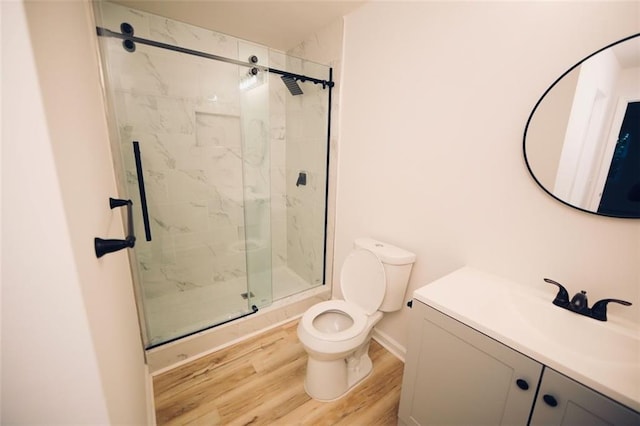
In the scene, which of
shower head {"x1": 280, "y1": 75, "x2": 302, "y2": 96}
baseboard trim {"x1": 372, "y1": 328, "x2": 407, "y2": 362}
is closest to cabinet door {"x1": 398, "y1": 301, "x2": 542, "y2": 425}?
baseboard trim {"x1": 372, "y1": 328, "x2": 407, "y2": 362}

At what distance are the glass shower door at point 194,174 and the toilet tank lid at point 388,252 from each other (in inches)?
39.0

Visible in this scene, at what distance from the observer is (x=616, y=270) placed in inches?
37.6

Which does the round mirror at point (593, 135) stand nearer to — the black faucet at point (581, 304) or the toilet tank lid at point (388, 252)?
the black faucet at point (581, 304)

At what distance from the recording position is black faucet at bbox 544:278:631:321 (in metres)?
0.95

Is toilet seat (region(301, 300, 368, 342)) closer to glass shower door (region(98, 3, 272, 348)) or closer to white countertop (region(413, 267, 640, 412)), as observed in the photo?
white countertop (region(413, 267, 640, 412))

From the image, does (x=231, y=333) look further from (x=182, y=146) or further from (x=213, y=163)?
(x=182, y=146)

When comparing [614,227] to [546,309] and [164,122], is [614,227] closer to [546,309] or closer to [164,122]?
[546,309]

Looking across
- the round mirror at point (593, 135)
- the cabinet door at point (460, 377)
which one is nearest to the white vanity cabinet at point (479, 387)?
the cabinet door at point (460, 377)

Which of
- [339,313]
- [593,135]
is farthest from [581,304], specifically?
[339,313]

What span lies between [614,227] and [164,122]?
2.78 m

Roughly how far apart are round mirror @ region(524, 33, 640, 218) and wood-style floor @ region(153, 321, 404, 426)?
1.43m

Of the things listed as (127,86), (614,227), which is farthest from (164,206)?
(614,227)

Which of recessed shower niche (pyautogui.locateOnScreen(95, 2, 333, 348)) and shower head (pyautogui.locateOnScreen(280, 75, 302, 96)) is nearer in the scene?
recessed shower niche (pyautogui.locateOnScreen(95, 2, 333, 348))

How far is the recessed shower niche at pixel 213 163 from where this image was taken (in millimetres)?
1924
